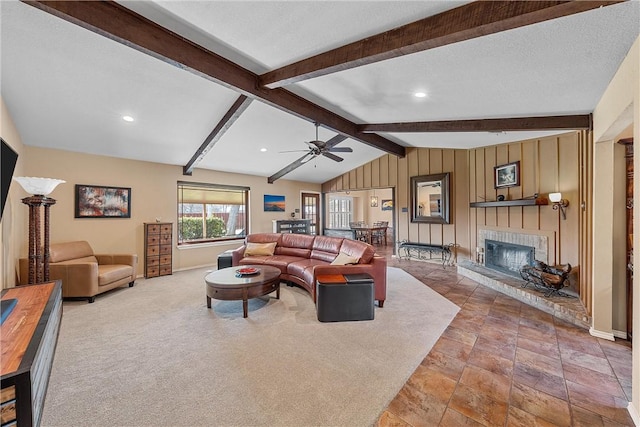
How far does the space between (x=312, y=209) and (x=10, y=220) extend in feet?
24.6

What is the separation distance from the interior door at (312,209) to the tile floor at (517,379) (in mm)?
6747

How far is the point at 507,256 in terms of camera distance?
4836 mm

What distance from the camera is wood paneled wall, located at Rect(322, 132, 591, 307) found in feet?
11.9

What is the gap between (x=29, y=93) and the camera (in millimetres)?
3012

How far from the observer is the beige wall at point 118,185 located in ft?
14.5

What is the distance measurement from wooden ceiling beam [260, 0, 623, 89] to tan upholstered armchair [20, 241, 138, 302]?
4356 millimetres

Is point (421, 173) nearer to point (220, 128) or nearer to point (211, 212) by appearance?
point (220, 128)

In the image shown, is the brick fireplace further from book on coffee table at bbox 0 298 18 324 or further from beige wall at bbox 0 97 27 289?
beige wall at bbox 0 97 27 289

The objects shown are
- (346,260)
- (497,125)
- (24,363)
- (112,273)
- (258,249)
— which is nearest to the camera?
(24,363)

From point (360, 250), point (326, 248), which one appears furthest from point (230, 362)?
point (326, 248)

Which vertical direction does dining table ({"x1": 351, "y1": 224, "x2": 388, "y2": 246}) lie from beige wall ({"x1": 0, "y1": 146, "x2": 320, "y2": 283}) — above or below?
below

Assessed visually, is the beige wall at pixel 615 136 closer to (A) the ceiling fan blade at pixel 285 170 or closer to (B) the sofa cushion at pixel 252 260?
(B) the sofa cushion at pixel 252 260

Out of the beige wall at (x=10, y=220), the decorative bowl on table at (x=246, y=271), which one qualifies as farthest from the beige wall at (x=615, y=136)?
the beige wall at (x=10, y=220)

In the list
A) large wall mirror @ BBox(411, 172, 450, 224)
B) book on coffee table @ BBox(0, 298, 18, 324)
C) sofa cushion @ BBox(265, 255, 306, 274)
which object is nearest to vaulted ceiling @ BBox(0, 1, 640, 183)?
large wall mirror @ BBox(411, 172, 450, 224)
